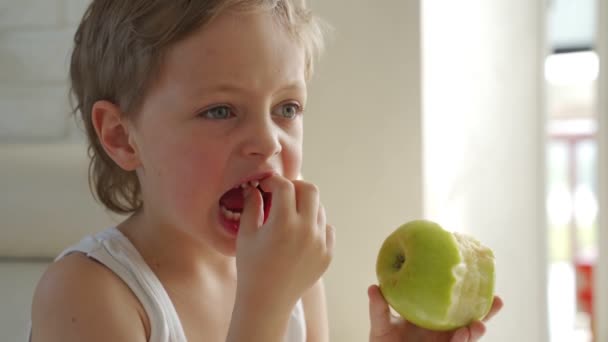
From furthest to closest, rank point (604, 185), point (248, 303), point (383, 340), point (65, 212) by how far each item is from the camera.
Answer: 1. point (604, 185)
2. point (65, 212)
3. point (383, 340)
4. point (248, 303)

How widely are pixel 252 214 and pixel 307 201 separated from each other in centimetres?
7

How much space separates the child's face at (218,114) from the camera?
890mm

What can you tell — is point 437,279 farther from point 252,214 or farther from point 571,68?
point 571,68

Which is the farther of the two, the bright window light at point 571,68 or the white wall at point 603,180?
the bright window light at point 571,68

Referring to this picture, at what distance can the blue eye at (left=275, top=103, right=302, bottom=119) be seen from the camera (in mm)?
980

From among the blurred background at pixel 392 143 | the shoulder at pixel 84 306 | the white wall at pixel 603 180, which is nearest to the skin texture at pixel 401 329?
the blurred background at pixel 392 143

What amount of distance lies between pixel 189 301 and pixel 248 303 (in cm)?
23

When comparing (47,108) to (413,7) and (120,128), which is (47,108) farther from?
(413,7)

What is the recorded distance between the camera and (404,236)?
867 mm

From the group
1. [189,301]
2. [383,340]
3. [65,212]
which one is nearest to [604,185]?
[383,340]

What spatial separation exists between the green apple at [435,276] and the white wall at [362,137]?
0.86 ft

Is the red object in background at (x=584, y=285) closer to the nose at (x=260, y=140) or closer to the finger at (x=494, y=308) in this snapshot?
the finger at (x=494, y=308)

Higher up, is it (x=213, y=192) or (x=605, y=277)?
(x=213, y=192)

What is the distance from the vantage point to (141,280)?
3.20 ft
